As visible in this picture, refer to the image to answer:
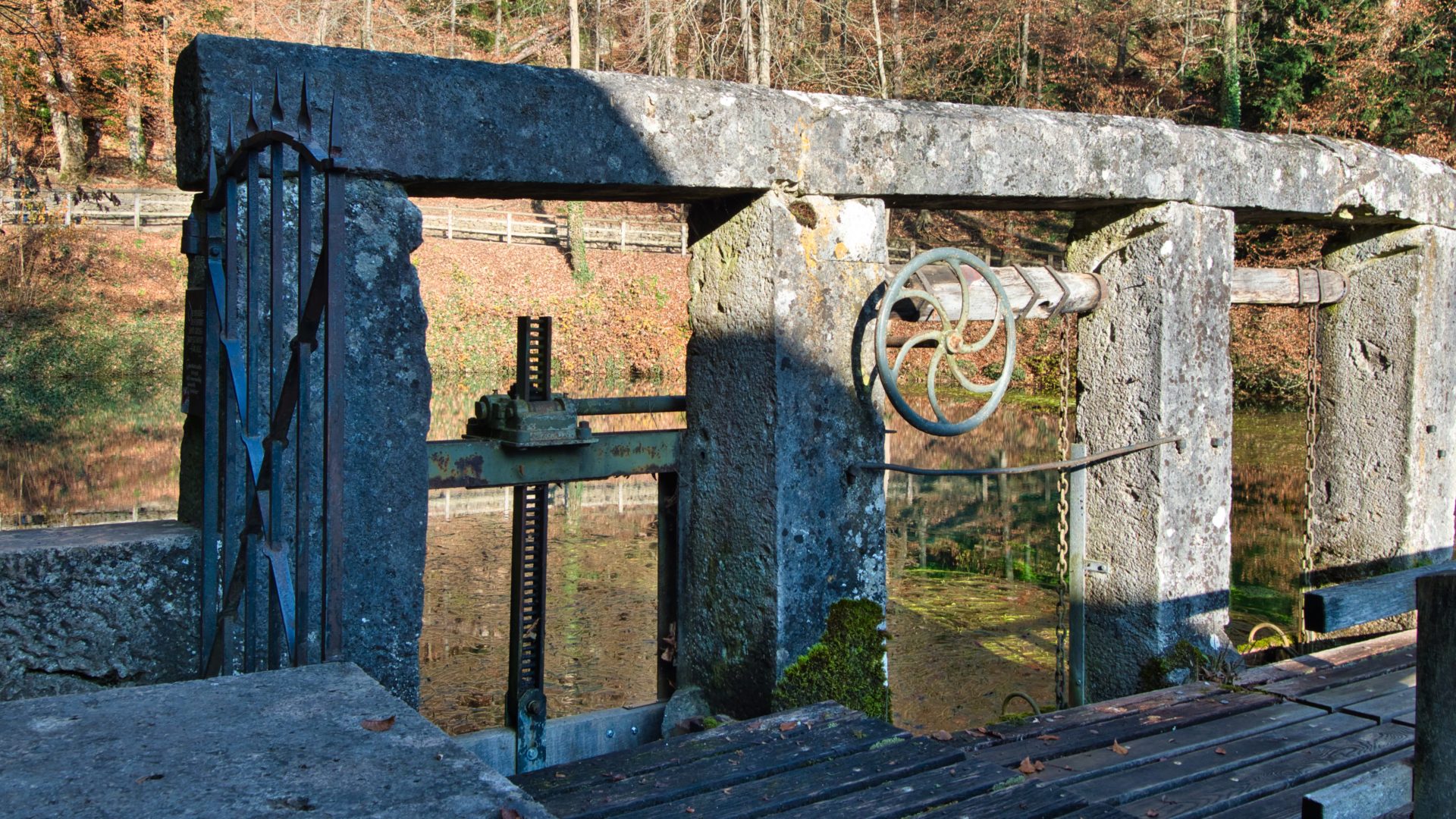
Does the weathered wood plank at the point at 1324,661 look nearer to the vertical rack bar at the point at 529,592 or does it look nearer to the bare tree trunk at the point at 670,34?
the vertical rack bar at the point at 529,592

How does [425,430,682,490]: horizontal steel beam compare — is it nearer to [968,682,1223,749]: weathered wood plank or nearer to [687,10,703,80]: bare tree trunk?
[968,682,1223,749]: weathered wood plank

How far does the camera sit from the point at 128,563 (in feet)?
10.7

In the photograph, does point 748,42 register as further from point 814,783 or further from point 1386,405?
point 814,783

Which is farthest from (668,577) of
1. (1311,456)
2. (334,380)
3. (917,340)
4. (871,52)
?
(871,52)

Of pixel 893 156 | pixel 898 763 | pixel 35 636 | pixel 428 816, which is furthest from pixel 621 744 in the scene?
pixel 428 816

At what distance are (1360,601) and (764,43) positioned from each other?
15391 millimetres

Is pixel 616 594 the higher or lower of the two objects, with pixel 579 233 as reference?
lower

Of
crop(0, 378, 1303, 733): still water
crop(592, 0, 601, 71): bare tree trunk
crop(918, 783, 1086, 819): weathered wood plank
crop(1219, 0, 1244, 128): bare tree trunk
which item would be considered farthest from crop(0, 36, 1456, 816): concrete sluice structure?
crop(592, 0, 601, 71): bare tree trunk

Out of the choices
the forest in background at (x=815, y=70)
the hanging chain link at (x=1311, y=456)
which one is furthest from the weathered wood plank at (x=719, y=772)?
the forest in background at (x=815, y=70)

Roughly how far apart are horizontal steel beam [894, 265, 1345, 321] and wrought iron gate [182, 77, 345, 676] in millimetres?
2293

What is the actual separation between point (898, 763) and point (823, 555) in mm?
1283

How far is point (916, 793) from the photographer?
2830 mm

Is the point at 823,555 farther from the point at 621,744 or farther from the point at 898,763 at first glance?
the point at 898,763

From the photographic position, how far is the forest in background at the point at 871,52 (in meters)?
17.0
